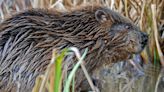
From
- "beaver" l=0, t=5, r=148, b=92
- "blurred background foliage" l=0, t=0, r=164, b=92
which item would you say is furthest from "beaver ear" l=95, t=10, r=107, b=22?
"blurred background foliage" l=0, t=0, r=164, b=92

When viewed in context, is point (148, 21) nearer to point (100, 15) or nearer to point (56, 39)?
point (100, 15)

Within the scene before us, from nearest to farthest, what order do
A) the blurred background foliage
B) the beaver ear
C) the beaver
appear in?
the beaver → the beaver ear → the blurred background foliage

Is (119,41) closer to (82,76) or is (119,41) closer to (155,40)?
(82,76)

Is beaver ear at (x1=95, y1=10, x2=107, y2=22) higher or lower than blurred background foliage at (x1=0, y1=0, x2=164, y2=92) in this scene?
higher

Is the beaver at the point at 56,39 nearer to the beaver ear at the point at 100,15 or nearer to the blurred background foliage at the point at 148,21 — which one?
the beaver ear at the point at 100,15

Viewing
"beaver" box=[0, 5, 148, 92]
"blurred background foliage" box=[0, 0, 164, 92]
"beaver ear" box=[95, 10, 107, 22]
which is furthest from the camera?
"blurred background foliage" box=[0, 0, 164, 92]

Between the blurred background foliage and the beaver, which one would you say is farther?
the blurred background foliage

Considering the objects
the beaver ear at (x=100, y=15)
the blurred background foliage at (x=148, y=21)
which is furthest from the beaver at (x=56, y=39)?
the blurred background foliage at (x=148, y=21)

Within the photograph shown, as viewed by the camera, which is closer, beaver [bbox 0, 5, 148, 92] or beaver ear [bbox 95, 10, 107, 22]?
beaver [bbox 0, 5, 148, 92]

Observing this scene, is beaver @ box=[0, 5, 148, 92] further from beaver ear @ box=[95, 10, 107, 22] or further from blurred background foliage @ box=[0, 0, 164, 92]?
blurred background foliage @ box=[0, 0, 164, 92]

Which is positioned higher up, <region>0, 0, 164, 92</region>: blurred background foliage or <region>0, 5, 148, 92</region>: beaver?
<region>0, 5, 148, 92</region>: beaver
